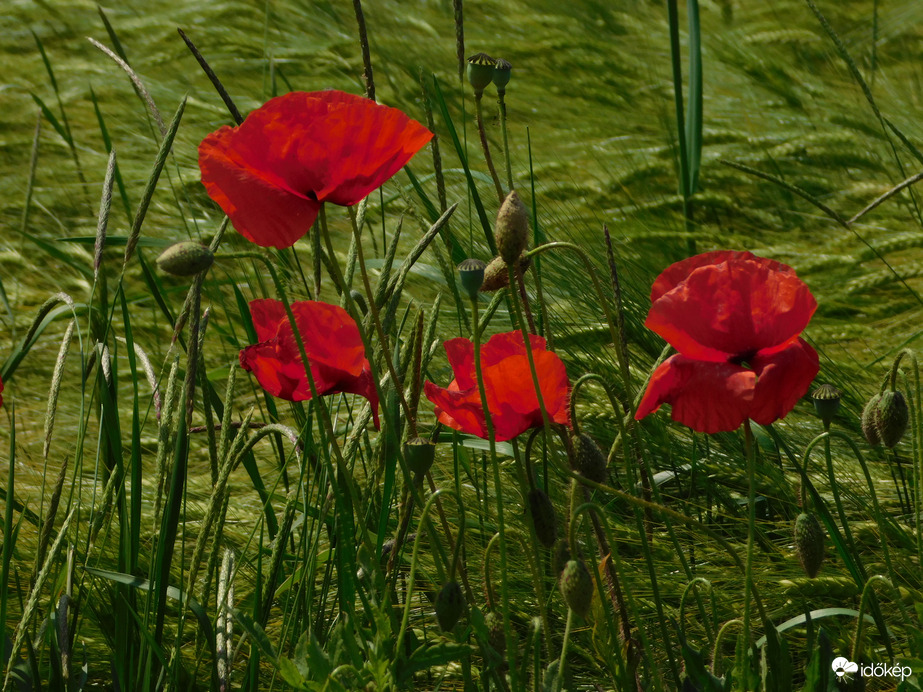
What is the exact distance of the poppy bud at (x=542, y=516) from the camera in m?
0.56

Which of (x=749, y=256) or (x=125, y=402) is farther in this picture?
(x=125, y=402)

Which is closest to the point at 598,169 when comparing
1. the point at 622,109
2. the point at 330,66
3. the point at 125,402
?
the point at 622,109

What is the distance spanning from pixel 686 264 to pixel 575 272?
2.00 ft

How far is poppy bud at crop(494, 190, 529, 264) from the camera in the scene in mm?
505

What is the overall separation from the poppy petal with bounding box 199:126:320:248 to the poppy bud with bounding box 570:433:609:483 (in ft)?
0.61

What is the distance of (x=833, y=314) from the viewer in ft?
5.06

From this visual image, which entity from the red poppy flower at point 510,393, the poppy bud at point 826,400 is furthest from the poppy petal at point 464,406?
the poppy bud at point 826,400

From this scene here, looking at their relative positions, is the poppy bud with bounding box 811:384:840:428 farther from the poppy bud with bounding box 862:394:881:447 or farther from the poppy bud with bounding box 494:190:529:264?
the poppy bud with bounding box 494:190:529:264

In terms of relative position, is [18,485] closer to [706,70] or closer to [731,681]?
[731,681]

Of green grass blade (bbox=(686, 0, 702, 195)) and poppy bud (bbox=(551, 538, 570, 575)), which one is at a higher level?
green grass blade (bbox=(686, 0, 702, 195))

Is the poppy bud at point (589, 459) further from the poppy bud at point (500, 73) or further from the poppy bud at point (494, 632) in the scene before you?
the poppy bud at point (500, 73)

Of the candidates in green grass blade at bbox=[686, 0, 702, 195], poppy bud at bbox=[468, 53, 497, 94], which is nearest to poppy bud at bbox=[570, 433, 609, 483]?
poppy bud at bbox=[468, 53, 497, 94]

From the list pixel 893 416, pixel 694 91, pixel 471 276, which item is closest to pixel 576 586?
pixel 471 276

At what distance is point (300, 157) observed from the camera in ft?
1.72
